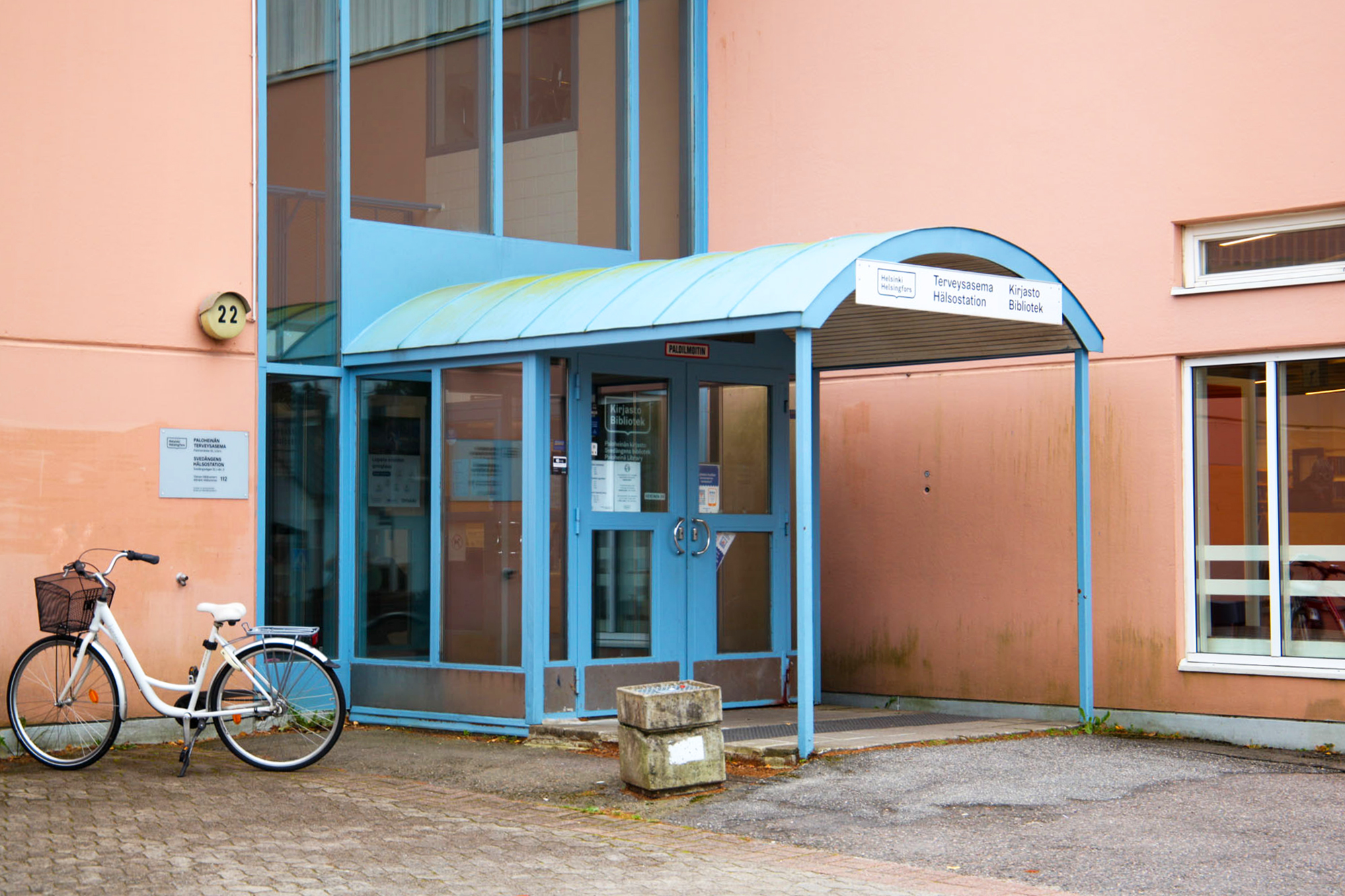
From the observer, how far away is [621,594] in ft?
31.7

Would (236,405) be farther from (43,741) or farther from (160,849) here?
(160,849)

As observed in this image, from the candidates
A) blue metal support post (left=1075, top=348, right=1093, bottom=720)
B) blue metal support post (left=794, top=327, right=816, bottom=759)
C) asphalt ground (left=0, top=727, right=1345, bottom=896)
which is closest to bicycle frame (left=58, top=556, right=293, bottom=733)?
asphalt ground (left=0, top=727, right=1345, bottom=896)

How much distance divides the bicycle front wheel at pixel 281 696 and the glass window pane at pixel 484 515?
1.44 metres

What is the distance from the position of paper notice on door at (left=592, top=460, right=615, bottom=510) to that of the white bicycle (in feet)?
7.30

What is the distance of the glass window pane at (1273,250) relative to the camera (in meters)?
9.18

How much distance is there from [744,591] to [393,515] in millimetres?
2507

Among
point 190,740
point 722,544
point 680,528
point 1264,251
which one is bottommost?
point 190,740

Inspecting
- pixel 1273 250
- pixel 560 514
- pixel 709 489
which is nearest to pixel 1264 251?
pixel 1273 250

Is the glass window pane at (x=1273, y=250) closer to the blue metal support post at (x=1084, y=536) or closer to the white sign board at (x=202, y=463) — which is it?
the blue metal support post at (x=1084, y=536)

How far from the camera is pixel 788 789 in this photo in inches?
292

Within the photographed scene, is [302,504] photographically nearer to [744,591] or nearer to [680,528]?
[680,528]

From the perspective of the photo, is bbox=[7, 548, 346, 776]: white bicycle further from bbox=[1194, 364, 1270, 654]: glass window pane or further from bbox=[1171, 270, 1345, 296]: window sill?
bbox=[1171, 270, 1345, 296]: window sill

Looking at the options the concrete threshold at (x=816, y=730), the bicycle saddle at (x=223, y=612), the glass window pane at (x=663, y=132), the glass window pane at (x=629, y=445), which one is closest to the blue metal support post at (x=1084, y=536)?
the concrete threshold at (x=816, y=730)

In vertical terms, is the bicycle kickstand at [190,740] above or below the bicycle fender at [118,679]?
below
